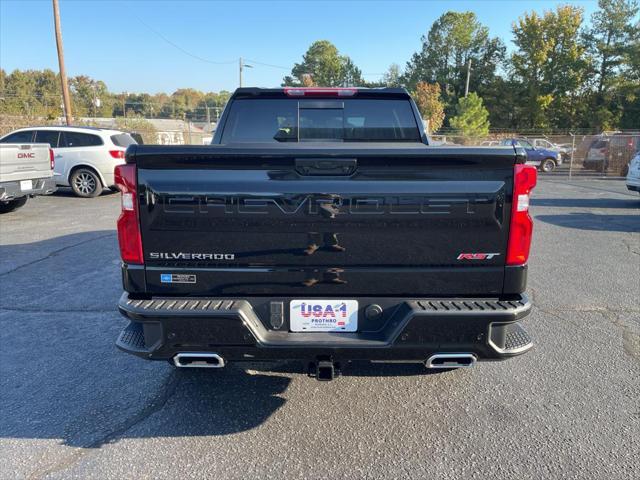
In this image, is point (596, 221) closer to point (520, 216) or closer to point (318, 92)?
point (318, 92)

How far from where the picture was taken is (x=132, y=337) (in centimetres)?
263

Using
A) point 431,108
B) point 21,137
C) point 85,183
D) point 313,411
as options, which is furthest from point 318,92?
point 431,108

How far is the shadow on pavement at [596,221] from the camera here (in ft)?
30.6

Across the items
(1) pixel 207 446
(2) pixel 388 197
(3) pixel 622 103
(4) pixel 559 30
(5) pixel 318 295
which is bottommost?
(1) pixel 207 446

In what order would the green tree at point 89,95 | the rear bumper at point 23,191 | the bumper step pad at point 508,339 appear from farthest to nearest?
the green tree at point 89,95, the rear bumper at point 23,191, the bumper step pad at point 508,339

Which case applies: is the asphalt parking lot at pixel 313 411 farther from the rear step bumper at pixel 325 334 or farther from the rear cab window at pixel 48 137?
the rear cab window at pixel 48 137

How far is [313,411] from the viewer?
3.03 metres

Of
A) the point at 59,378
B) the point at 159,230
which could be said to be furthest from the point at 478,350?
the point at 59,378

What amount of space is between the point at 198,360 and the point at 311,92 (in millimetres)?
2528

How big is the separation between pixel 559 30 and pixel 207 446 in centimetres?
6132

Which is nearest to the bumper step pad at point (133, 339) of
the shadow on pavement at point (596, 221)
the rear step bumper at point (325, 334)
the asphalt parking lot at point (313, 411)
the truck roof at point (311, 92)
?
the rear step bumper at point (325, 334)

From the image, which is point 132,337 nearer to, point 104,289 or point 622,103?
point 104,289

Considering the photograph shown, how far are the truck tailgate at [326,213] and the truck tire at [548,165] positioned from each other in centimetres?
2512

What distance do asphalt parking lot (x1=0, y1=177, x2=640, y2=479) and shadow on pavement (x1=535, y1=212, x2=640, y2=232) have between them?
5.09 metres
